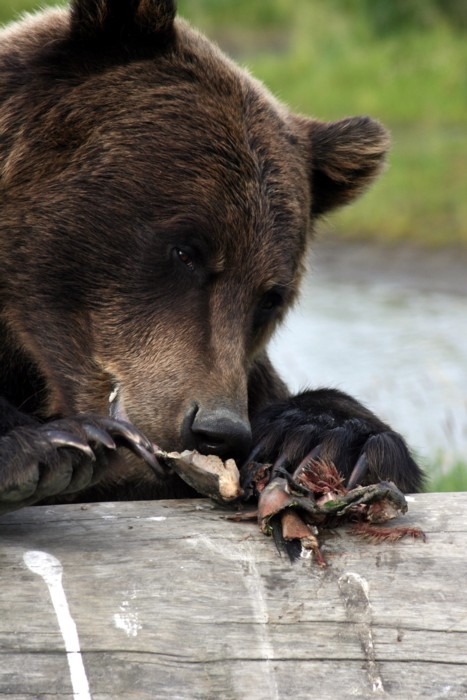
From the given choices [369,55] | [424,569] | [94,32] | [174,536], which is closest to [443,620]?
[424,569]

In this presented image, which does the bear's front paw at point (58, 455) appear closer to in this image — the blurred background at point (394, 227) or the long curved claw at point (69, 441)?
the long curved claw at point (69, 441)

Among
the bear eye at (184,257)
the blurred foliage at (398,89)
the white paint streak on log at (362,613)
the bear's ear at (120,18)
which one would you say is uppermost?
the blurred foliage at (398,89)

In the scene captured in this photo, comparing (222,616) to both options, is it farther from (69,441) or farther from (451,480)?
(451,480)

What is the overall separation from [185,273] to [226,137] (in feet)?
1.58

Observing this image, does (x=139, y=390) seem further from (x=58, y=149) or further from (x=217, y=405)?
(x=58, y=149)

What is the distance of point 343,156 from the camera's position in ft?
14.6

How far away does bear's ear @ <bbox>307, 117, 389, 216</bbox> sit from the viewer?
4.45 metres

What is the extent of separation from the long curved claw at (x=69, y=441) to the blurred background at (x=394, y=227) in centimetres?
197

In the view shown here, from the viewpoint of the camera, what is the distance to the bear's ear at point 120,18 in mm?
3777

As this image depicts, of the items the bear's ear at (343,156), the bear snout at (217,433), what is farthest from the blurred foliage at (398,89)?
the bear snout at (217,433)

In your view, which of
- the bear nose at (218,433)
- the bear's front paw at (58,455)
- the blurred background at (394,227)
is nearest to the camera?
the bear's front paw at (58,455)

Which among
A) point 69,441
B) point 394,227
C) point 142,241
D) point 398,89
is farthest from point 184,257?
point 398,89

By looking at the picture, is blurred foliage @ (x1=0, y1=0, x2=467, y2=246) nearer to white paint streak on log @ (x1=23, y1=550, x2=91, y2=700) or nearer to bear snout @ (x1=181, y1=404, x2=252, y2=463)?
bear snout @ (x1=181, y1=404, x2=252, y2=463)

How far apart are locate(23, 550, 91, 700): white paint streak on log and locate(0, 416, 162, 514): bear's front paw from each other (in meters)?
0.13
